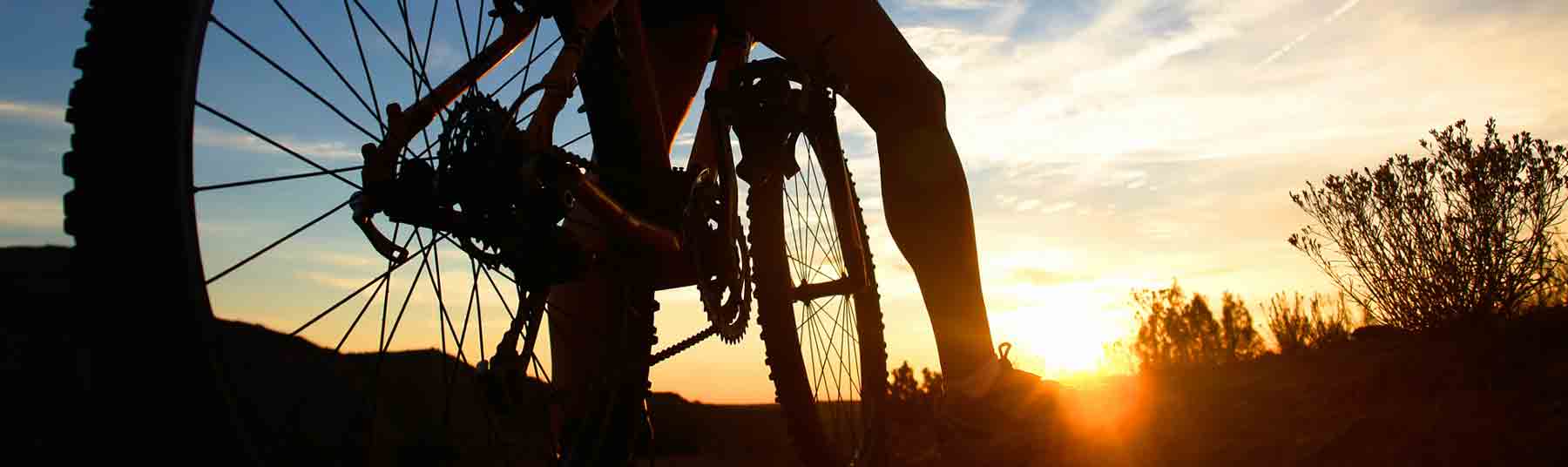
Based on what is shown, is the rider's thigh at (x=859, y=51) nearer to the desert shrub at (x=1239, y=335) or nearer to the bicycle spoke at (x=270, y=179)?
the bicycle spoke at (x=270, y=179)

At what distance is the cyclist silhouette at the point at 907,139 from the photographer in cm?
237

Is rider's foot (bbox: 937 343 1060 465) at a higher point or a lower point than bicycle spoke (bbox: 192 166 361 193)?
lower

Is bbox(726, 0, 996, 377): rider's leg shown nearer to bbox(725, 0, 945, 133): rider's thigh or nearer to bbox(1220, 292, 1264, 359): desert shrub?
bbox(725, 0, 945, 133): rider's thigh

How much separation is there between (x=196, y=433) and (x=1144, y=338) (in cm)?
528

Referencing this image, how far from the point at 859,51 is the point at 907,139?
297mm

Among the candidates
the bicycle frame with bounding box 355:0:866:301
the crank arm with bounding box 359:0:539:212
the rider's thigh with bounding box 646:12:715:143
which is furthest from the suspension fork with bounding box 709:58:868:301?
the crank arm with bounding box 359:0:539:212

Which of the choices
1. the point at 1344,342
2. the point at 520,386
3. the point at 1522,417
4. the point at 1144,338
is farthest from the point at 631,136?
the point at 1144,338

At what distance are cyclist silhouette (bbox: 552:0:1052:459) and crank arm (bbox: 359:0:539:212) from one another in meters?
0.78

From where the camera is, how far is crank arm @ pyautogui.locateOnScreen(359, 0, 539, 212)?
133cm

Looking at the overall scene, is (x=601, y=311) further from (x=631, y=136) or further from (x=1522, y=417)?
(x=1522, y=417)

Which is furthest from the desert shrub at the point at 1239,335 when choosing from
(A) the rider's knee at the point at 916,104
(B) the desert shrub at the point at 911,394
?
(A) the rider's knee at the point at 916,104

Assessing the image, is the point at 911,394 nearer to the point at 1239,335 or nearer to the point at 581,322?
the point at 1239,335

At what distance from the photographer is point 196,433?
3.14 ft

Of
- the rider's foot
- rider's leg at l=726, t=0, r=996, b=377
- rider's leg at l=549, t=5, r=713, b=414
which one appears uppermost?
rider's leg at l=726, t=0, r=996, b=377
